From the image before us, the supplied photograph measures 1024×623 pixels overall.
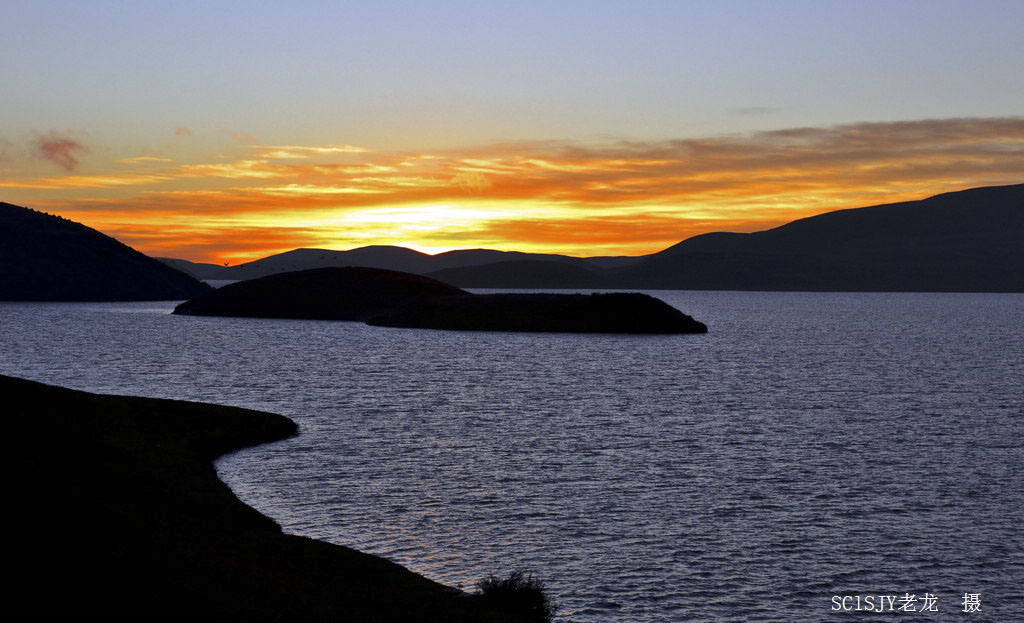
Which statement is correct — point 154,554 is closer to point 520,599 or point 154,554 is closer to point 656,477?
point 520,599

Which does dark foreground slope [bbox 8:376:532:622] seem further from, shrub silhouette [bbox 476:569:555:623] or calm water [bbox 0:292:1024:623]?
calm water [bbox 0:292:1024:623]

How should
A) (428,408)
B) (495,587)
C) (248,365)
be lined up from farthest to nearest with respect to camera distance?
(248,365) → (428,408) → (495,587)

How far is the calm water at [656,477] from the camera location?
27.8 m

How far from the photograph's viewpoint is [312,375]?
93062 millimetres

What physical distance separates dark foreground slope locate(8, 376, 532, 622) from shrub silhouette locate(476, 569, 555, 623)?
21.3 inches

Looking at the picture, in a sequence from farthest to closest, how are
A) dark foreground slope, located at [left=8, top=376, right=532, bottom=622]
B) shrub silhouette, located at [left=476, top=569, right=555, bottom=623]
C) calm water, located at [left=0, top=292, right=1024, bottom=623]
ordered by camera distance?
calm water, located at [left=0, top=292, right=1024, bottom=623], shrub silhouette, located at [left=476, top=569, right=555, bottom=623], dark foreground slope, located at [left=8, top=376, right=532, bottom=622]

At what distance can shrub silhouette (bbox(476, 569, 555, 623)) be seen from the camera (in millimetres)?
22906

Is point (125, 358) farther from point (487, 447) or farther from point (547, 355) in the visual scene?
point (487, 447)

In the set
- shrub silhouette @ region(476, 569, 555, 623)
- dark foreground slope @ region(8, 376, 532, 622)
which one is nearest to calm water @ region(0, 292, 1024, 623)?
shrub silhouette @ region(476, 569, 555, 623)

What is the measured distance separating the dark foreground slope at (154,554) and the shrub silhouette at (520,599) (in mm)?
541

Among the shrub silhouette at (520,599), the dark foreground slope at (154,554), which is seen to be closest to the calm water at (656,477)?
the shrub silhouette at (520,599)

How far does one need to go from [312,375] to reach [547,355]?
44.7 m

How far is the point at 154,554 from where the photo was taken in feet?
75.8

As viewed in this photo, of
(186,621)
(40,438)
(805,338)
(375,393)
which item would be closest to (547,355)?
(375,393)
